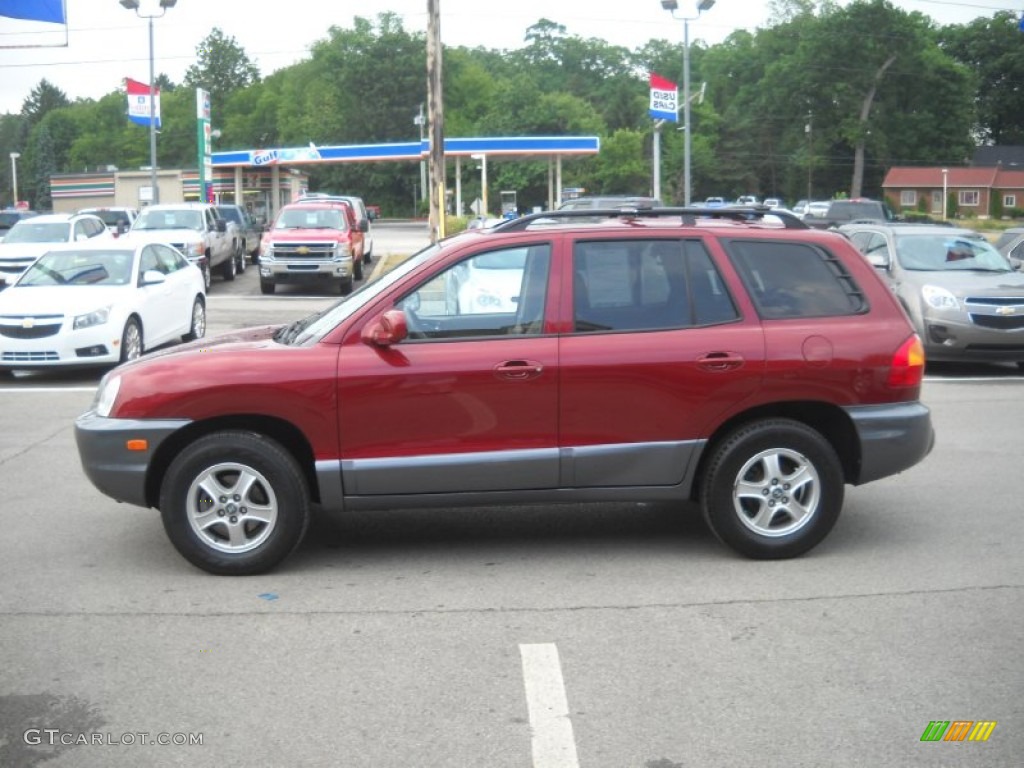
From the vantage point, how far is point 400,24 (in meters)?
125

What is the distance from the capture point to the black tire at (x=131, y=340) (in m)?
14.3

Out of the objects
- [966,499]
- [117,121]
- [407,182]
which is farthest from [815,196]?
[966,499]

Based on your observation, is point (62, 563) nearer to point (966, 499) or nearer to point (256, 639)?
point (256, 639)

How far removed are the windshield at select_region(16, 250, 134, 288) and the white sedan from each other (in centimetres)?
1

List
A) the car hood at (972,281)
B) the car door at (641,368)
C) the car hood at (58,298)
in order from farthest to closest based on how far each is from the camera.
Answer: the car hood at (972,281) < the car hood at (58,298) < the car door at (641,368)

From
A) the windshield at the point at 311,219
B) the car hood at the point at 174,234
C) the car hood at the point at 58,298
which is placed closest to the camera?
the car hood at the point at 58,298

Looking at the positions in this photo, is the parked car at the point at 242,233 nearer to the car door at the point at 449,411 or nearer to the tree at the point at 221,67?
the car door at the point at 449,411

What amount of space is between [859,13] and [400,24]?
4622 cm

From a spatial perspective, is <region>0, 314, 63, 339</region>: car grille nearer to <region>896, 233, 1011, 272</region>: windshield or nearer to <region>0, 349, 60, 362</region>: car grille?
<region>0, 349, 60, 362</region>: car grille

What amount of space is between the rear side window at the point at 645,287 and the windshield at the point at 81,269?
9.62m

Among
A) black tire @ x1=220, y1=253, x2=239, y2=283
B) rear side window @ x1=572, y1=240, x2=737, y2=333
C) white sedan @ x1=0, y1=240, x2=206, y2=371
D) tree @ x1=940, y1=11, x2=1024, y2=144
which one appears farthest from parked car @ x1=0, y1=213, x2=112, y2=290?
tree @ x1=940, y1=11, x2=1024, y2=144

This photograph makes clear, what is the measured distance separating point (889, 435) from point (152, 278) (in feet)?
34.6

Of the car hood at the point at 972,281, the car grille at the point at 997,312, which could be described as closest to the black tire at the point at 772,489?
the car grille at the point at 997,312

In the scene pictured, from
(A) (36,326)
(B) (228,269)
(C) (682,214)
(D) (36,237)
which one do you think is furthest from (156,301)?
(B) (228,269)
